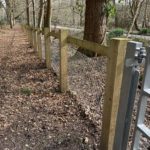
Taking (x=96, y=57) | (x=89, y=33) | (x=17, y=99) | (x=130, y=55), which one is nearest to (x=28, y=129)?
(x=17, y=99)

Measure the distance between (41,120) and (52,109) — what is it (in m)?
0.44

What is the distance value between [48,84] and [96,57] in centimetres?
195

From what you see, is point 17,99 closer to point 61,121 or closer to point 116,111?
point 61,121

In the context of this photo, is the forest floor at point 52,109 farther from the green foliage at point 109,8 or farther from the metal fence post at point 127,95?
the green foliage at point 109,8

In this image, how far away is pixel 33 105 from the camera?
16.0 feet

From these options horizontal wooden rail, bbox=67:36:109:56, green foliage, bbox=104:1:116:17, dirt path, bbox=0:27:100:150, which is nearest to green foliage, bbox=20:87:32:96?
dirt path, bbox=0:27:100:150

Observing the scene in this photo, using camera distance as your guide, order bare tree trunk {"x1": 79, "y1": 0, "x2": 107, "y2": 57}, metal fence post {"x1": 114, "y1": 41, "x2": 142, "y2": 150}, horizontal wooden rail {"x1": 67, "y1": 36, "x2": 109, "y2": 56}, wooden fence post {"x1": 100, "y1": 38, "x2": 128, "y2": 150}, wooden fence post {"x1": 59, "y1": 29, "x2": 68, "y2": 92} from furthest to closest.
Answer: bare tree trunk {"x1": 79, "y1": 0, "x2": 107, "y2": 57}, wooden fence post {"x1": 59, "y1": 29, "x2": 68, "y2": 92}, horizontal wooden rail {"x1": 67, "y1": 36, "x2": 109, "y2": 56}, wooden fence post {"x1": 100, "y1": 38, "x2": 128, "y2": 150}, metal fence post {"x1": 114, "y1": 41, "x2": 142, "y2": 150}

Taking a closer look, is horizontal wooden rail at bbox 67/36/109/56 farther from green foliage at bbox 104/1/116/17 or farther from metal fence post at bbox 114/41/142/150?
green foliage at bbox 104/1/116/17

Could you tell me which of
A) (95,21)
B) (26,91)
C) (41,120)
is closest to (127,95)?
(41,120)

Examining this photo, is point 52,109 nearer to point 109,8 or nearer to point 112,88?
point 112,88

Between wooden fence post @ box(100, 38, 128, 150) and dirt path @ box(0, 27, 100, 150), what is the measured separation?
400mm

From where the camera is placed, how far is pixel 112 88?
2984 millimetres

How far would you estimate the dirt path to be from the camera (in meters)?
3.61

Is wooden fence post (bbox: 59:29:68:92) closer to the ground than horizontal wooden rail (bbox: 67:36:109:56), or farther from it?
closer to the ground
